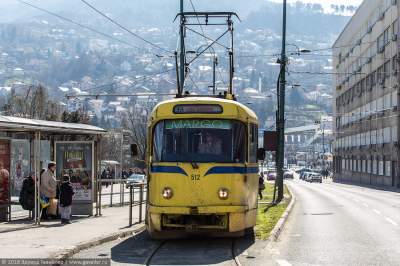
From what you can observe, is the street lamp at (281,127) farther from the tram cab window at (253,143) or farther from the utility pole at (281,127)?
the tram cab window at (253,143)

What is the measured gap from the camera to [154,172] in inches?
610

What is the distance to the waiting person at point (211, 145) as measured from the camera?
15484mm

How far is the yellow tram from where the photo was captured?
595 inches

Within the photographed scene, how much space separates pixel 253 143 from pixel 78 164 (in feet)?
24.2

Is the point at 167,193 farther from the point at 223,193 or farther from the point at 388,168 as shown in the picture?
the point at 388,168

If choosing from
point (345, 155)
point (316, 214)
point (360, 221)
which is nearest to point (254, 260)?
point (360, 221)

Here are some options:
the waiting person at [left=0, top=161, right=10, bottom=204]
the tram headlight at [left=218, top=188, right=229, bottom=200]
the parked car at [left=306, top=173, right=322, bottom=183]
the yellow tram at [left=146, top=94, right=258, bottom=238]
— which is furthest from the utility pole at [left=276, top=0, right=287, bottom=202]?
the parked car at [left=306, top=173, right=322, bottom=183]

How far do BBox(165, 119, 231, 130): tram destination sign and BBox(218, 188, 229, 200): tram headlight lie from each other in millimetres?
1408

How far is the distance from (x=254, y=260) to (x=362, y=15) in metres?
81.7

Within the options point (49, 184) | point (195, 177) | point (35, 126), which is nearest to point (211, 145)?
point (195, 177)

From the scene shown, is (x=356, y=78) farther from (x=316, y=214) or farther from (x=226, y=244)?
(x=226, y=244)

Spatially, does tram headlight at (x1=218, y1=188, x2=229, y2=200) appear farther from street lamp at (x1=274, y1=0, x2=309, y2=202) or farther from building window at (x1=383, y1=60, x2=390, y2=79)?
building window at (x1=383, y1=60, x2=390, y2=79)

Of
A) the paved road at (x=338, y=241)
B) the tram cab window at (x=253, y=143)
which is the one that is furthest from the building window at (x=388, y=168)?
the tram cab window at (x=253, y=143)

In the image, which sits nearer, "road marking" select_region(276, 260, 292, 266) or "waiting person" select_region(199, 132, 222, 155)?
"road marking" select_region(276, 260, 292, 266)
